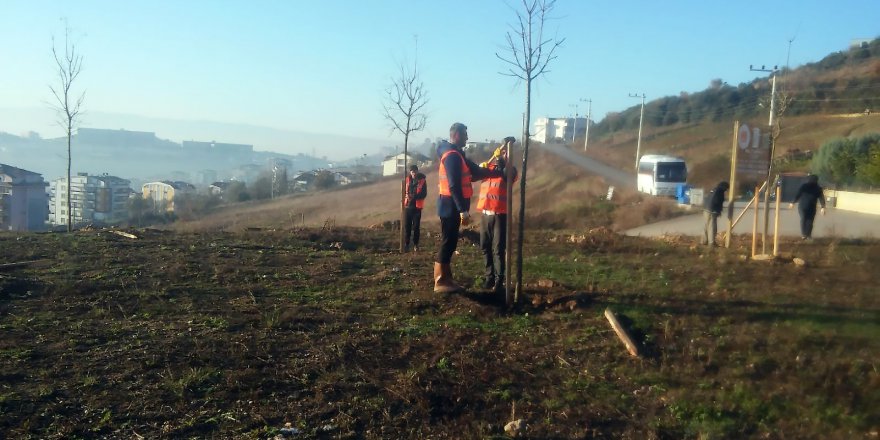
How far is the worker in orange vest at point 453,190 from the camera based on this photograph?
24.5 feet

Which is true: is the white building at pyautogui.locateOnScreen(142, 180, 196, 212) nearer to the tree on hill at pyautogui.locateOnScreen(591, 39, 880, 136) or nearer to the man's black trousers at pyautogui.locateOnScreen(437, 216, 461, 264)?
the man's black trousers at pyautogui.locateOnScreen(437, 216, 461, 264)

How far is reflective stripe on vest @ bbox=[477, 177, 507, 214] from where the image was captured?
7.96m

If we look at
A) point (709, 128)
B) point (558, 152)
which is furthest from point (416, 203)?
point (709, 128)

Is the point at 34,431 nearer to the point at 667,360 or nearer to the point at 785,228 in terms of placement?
the point at 667,360

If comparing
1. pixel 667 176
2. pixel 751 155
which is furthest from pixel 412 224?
pixel 667 176

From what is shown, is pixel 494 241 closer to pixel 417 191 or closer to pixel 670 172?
pixel 417 191

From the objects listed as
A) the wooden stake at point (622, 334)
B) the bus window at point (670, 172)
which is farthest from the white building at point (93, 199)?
the wooden stake at point (622, 334)

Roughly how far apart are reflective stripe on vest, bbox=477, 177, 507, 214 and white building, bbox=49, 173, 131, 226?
33146 mm

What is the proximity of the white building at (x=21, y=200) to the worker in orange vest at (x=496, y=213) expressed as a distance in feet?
89.4

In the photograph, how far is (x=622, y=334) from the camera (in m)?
6.26

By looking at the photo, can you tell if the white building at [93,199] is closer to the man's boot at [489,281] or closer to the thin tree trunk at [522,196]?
the man's boot at [489,281]

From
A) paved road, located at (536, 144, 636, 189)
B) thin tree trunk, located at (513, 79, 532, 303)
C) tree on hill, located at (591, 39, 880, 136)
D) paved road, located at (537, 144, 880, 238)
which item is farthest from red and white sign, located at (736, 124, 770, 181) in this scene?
tree on hill, located at (591, 39, 880, 136)

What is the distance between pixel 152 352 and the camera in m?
5.94

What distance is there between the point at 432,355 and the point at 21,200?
30743 mm
